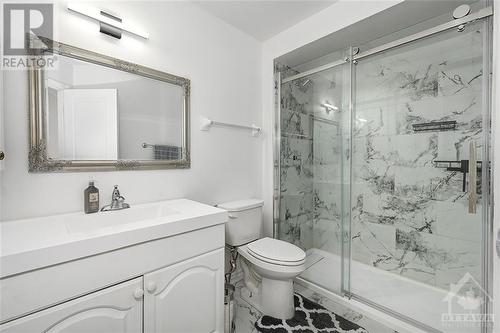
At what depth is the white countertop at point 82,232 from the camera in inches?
29.9

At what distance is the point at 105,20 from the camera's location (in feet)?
4.22

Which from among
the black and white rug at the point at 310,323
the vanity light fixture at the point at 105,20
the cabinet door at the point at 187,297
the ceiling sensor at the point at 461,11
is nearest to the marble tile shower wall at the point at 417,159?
the ceiling sensor at the point at 461,11

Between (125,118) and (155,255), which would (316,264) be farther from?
(125,118)

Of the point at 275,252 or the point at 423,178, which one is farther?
the point at 423,178

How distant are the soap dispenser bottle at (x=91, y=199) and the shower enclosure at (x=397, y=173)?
154cm

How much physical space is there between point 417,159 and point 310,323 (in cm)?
171

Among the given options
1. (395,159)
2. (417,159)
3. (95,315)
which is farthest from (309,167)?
(95,315)

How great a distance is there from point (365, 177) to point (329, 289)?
117 centimetres

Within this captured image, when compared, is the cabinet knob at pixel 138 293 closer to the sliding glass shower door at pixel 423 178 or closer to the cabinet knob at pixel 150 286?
the cabinet knob at pixel 150 286

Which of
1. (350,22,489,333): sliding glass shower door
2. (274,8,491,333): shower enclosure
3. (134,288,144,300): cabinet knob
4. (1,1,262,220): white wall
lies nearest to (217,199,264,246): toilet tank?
(1,1,262,220): white wall

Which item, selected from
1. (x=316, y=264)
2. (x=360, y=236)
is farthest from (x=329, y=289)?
(x=360, y=236)

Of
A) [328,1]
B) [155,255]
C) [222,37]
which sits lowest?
[155,255]

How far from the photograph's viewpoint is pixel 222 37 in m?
1.95

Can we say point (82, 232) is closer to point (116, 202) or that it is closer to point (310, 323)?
point (116, 202)
